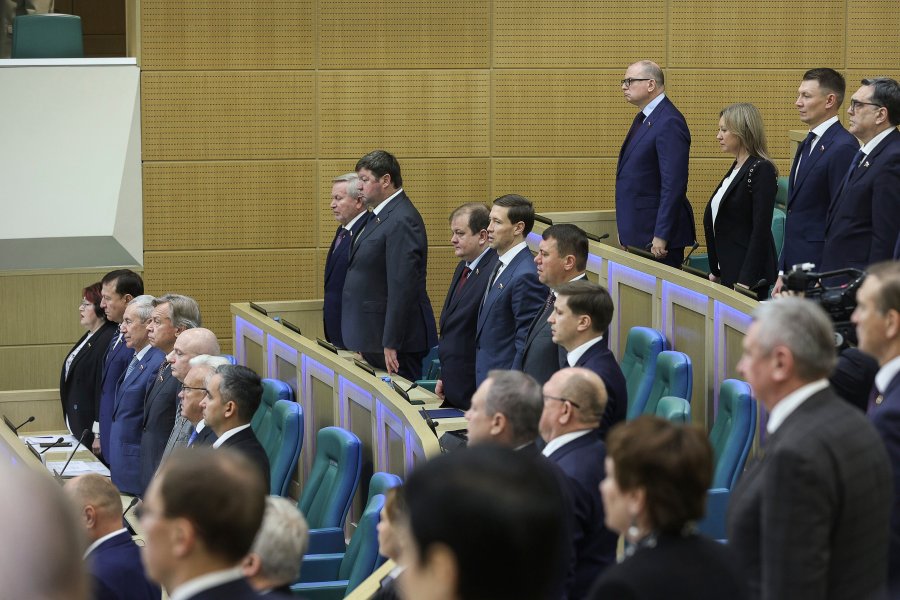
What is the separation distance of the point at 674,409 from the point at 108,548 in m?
1.97

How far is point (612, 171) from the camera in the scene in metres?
8.84

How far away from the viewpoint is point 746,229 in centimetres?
625

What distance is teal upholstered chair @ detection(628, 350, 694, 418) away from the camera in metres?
5.18

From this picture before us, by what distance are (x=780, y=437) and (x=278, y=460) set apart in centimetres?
331

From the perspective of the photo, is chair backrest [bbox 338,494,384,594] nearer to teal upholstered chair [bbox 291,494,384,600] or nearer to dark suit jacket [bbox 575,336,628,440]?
teal upholstered chair [bbox 291,494,384,600]

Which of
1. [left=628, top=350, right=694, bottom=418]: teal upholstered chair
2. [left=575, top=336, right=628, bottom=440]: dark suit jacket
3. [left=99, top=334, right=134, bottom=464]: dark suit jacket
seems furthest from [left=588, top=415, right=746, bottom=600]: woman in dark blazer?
[left=99, top=334, right=134, bottom=464]: dark suit jacket

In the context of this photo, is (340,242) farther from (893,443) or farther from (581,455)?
(893,443)

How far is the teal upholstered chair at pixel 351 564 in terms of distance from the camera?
417 centimetres

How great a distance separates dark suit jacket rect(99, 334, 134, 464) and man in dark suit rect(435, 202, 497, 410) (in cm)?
150

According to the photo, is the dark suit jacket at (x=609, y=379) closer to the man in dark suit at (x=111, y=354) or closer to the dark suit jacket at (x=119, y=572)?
the dark suit jacket at (x=119, y=572)

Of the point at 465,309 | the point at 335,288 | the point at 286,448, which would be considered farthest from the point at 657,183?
the point at 286,448

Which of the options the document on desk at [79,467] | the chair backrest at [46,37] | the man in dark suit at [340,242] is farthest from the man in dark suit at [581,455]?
the chair backrest at [46,37]

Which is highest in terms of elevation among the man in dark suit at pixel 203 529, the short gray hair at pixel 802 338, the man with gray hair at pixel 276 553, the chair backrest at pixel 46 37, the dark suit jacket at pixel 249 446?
the chair backrest at pixel 46 37

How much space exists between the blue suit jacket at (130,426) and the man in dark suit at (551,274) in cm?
→ 183
